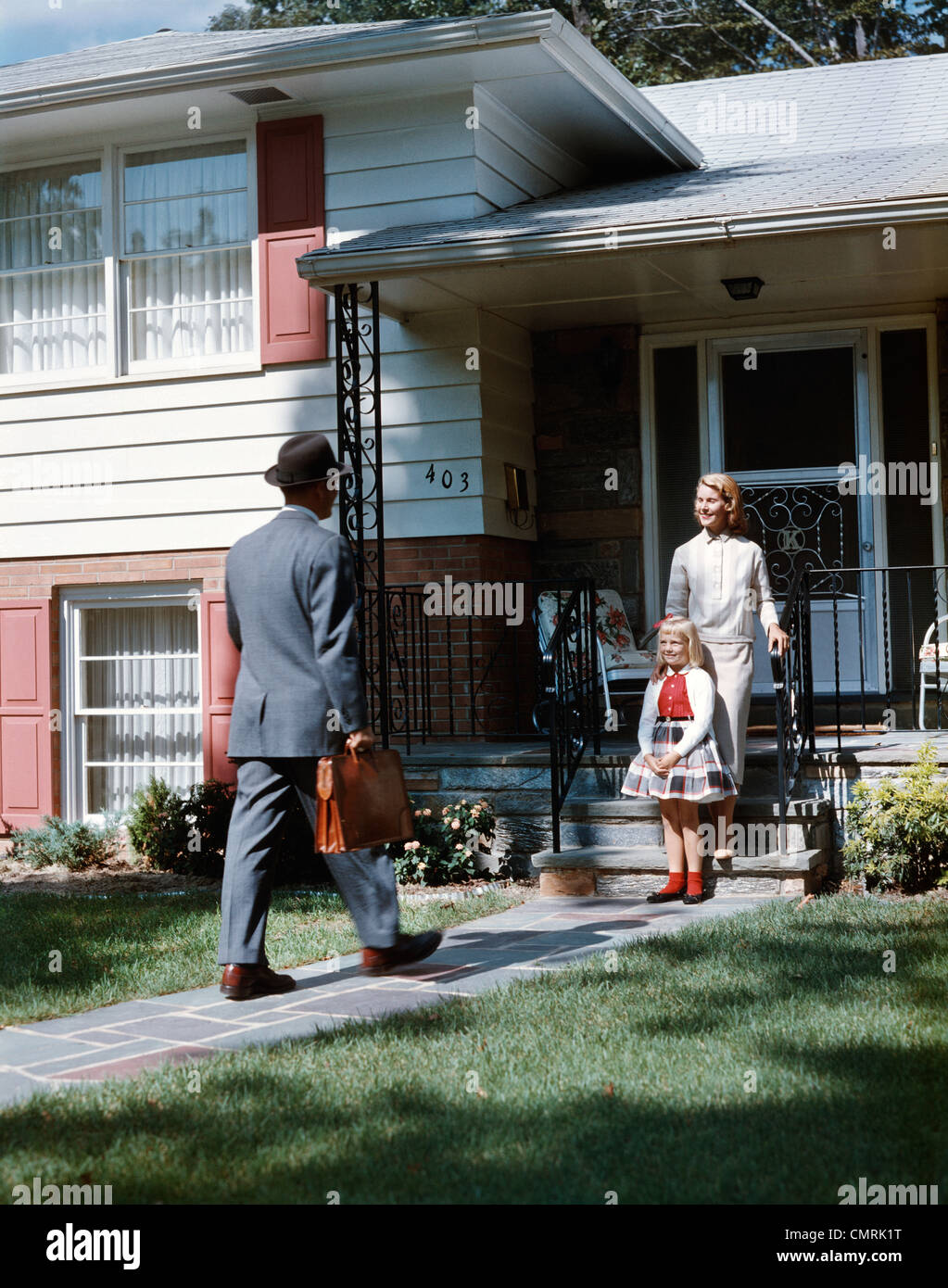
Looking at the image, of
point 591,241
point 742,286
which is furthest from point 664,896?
Result: point 742,286

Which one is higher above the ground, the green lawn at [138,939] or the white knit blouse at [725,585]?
the white knit blouse at [725,585]

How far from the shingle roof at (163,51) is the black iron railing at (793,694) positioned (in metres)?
4.25

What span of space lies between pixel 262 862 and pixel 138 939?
166 centimetres

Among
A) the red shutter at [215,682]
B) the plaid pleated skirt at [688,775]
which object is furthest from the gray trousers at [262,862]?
the red shutter at [215,682]

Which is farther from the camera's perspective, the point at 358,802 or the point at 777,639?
the point at 777,639

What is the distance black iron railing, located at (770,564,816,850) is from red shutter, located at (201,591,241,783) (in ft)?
12.6

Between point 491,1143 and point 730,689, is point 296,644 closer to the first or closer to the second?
point 491,1143

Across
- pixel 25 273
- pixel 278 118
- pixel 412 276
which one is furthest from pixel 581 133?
pixel 25 273

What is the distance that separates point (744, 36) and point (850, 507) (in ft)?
57.4

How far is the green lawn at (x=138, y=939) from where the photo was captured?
196 inches

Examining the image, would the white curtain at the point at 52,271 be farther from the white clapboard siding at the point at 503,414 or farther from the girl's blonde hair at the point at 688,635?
the girl's blonde hair at the point at 688,635

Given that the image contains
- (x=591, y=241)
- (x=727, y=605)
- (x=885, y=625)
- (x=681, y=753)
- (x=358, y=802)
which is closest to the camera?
(x=358, y=802)

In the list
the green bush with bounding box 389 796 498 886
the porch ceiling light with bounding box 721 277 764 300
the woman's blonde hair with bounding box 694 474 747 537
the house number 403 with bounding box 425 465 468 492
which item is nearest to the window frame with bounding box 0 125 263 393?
the house number 403 with bounding box 425 465 468 492

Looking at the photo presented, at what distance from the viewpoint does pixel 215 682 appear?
9500 millimetres
